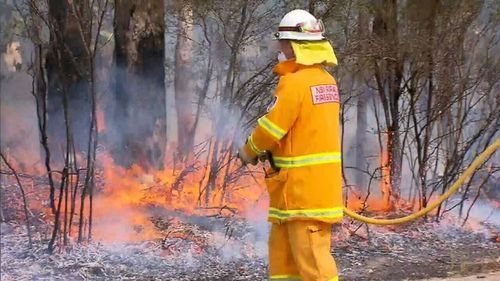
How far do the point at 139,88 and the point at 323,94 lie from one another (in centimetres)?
162

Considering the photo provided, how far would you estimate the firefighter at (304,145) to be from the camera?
156 inches

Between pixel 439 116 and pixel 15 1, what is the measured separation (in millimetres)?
3287

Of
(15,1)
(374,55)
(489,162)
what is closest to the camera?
(15,1)

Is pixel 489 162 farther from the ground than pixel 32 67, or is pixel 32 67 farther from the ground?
pixel 32 67

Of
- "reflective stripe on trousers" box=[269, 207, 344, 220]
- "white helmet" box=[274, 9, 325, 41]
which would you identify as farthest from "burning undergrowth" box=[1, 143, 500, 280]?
"white helmet" box=[274, 9, 325, 41]

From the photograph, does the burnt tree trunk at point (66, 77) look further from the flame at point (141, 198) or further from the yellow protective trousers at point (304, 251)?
the yellow protective trousers at point (304, 251)

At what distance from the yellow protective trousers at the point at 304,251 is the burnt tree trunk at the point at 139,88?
53.7 inches

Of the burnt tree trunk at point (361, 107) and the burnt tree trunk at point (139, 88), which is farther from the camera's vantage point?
the burnt tree trunk at point (361, 107)

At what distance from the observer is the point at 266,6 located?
5391 mm

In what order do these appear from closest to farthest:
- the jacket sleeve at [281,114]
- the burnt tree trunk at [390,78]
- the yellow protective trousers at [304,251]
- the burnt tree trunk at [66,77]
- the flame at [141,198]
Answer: the jacket sleeve at [281,114] < the yellow protective trousers at [304,251] < the burnt tree trunk at [66,77] < the flame at [141,198] < the burnt tree trunk at [390,78]

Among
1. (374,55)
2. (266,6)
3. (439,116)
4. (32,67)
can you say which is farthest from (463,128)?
(32,67)

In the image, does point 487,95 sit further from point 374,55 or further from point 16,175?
point 16,175

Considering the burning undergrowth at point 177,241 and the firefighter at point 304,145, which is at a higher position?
the firefighter at point 304,145

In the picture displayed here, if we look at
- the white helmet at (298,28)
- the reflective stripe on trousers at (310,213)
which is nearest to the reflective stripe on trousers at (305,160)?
the reflective stripe on trousers at (310,213)
